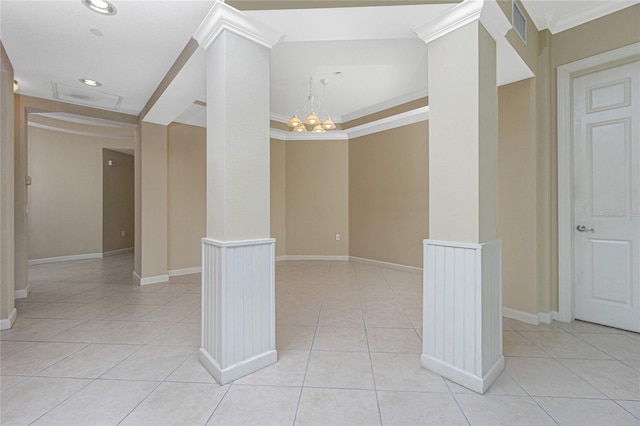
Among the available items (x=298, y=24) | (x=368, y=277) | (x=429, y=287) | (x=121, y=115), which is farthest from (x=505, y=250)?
(x=121, y=115)

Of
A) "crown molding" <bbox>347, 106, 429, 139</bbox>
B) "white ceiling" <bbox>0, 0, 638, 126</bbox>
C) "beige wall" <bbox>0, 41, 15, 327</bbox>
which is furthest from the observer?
"crown molding" <bbox>347, 106, 429, 139</bbox>

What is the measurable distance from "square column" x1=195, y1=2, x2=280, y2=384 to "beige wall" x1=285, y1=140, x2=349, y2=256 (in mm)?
4278

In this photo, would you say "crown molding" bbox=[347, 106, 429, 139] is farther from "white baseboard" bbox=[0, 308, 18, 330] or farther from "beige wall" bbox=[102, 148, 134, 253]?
"beige wall" bbox=[102, 148, 134, 253]

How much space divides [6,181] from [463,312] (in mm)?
4196

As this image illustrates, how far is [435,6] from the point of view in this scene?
192 cm

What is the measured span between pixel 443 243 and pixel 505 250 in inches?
60.9

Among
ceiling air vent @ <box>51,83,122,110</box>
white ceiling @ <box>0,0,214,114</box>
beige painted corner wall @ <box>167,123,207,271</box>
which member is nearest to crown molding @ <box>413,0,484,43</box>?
white ceiling @ <box>0,0,214,114</box>

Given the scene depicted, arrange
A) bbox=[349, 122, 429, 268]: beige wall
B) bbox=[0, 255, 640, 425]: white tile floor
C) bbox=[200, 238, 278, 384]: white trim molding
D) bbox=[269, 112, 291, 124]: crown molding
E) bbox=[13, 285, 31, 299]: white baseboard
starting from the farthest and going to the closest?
bbox=[269, 112, 291, 124]: crown molding → bbox=[349, 122, 429, 268]: beige wall → bbox=[13, 285, 31, 299]: white baseboard → bbox=[200, 238, 278, 384]: white trim molding → bbox=[0, 255, 640, 425]: white tile floor

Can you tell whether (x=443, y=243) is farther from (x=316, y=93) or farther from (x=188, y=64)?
(x=316, y=93)

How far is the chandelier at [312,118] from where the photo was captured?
438 centimetres

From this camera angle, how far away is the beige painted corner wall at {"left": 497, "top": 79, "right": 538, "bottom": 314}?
2.88 meters

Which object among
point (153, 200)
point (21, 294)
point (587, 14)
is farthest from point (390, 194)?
point (21, 294)

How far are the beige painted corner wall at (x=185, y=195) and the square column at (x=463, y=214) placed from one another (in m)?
4.36

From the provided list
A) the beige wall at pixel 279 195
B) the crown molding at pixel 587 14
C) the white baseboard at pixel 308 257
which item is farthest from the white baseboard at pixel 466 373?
the beige wall at pixel 279 195
